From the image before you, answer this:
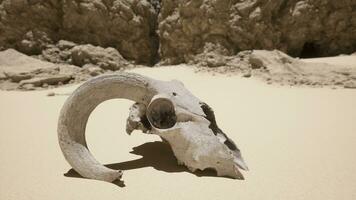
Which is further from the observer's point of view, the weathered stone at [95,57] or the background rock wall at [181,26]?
the weathered stone at [95,57]

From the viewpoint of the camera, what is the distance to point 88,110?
3008 mm

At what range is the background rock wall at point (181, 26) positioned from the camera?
27.7ft

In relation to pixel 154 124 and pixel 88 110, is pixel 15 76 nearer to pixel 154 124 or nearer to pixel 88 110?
pixel 88 110

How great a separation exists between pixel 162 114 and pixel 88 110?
2.04 ft

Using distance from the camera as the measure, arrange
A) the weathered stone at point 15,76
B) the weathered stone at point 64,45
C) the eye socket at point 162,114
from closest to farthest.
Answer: the eye socket at point 162,114
the weathered stone at point 15,76
the weathered stone at point 64,45

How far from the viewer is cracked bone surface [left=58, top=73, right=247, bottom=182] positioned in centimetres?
284

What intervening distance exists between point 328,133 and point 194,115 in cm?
170

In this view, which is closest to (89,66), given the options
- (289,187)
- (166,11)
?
(166,11)

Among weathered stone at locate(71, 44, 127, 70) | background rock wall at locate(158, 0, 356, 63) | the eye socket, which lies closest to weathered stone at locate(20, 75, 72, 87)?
weathered stone at locate(71, 44, 127, 70)

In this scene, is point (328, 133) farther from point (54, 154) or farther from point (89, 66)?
point (89, 66)

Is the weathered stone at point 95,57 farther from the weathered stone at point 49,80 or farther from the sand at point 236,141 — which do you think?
the sand at point 236,141

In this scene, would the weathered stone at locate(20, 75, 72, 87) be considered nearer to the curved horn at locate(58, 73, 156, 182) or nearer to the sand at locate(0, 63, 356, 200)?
the sand at locate(0, 63, 356, 200)

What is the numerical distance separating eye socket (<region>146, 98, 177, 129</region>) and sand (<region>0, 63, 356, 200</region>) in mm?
364

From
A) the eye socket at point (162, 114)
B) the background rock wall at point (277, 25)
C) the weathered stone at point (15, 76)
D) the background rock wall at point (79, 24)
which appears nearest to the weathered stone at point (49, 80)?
the weathered stone at point (15, 76)
